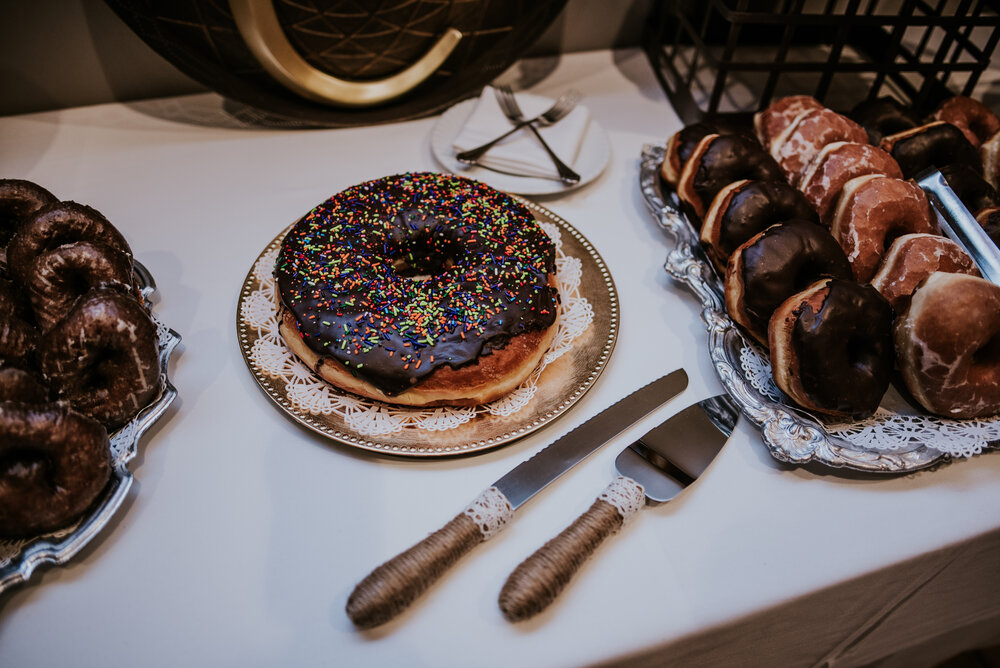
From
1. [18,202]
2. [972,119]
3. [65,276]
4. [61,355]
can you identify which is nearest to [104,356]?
[61,355]

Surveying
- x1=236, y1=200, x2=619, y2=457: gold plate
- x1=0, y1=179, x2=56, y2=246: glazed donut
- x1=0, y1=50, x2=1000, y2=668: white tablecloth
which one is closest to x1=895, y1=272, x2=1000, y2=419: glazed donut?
x1=0, y1=50, x2=1000, y2=668: white tablecloth

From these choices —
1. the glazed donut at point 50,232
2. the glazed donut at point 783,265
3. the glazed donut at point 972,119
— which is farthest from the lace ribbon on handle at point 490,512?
the glazed donut at point 972,119

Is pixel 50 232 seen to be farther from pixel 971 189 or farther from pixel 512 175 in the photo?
pixel 971 189

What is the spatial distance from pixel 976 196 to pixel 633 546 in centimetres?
100

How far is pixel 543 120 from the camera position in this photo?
5.21 feet

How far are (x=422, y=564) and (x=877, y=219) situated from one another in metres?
0.99

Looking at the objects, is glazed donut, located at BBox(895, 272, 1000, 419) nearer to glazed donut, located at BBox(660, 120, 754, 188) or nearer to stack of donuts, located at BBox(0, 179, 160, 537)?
glazed donut, located at BBox(660, 120, 754, 188)

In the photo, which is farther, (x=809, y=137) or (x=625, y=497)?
(x=809, y=137)

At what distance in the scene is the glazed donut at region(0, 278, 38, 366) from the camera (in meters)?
0.94

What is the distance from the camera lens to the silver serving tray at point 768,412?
0.99 meters

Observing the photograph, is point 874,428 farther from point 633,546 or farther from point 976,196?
point 976,196

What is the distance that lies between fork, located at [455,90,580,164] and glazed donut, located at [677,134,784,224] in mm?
415

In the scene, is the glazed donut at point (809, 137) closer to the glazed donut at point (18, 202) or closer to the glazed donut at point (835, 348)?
the glazed donut at point (835, 348)

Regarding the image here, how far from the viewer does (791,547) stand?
3.12 ft
